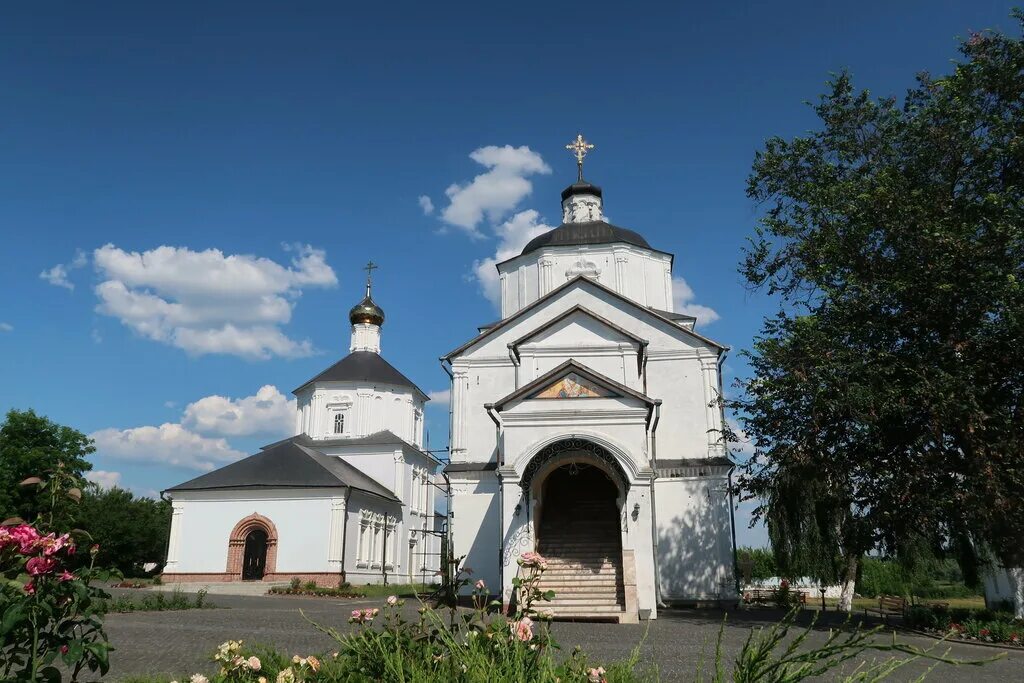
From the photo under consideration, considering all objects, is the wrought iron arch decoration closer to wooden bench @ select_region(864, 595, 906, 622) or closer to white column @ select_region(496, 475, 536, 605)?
white column @ select_region(496, 475, 536, 605)

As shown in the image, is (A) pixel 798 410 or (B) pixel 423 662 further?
(A) pixel 798 410

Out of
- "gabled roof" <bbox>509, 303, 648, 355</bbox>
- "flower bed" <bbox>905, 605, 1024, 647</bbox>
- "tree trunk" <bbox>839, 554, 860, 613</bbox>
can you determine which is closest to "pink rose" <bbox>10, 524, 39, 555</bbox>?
"flower bed" <bbox>905, 605, 1024, 647</bbox>

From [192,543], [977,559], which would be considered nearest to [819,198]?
[977,559]

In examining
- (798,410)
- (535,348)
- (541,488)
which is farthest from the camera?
(535,348)

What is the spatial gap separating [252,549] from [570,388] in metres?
19.4

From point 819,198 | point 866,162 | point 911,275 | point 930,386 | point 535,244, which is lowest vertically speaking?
point 930,386

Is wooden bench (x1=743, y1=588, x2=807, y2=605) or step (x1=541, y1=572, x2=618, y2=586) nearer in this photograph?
step (x1=541, y1=572, x2=618, y2=586)

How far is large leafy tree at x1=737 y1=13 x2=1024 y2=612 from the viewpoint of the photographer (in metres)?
13.9

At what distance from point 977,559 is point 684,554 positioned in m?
7.59

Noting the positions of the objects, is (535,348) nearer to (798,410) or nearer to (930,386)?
(798,410)

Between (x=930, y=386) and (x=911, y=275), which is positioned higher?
(x=911, y=275)

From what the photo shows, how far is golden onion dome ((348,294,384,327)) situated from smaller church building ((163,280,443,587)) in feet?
8.42

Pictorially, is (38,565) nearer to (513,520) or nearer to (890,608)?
(513,520)

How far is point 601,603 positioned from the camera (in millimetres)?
16750
